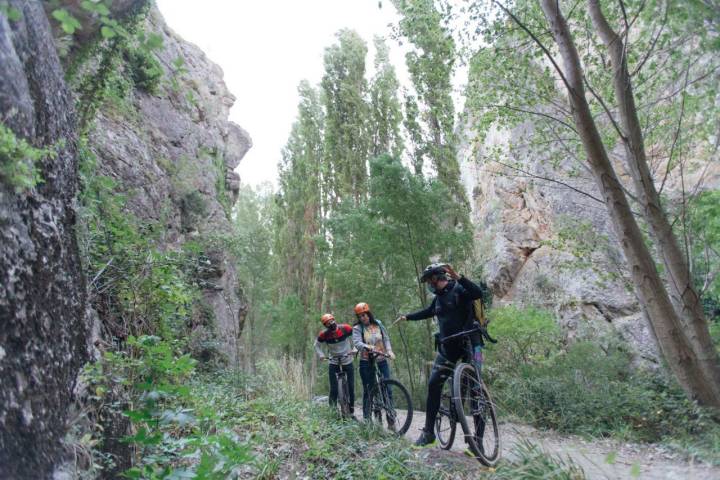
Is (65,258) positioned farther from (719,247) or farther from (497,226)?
(497,226)

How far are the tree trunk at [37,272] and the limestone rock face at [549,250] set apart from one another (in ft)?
31.7

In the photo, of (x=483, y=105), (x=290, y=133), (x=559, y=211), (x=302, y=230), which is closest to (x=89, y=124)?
(x=483, y=105)

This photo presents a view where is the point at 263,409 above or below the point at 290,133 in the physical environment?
below

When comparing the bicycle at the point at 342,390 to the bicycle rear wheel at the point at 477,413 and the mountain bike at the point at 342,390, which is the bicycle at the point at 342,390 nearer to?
the mountain bike at the point at 342,390

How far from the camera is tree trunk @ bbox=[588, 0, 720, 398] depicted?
661 cm

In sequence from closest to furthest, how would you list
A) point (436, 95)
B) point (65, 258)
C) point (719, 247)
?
point (65, 258)
point (719, 247)
point (436, 95)

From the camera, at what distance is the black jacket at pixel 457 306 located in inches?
201

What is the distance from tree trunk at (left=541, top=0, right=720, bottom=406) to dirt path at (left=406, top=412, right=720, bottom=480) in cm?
108

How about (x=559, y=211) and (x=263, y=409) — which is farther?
(x=559, y=211)

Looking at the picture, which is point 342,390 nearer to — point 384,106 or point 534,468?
point 534,468

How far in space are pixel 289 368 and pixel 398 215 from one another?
433cm

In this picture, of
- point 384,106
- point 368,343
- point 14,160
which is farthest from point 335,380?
point 384,106

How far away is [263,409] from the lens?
715 cm

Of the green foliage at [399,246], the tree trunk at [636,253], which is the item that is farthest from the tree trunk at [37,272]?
the green foliage at [399,246]
